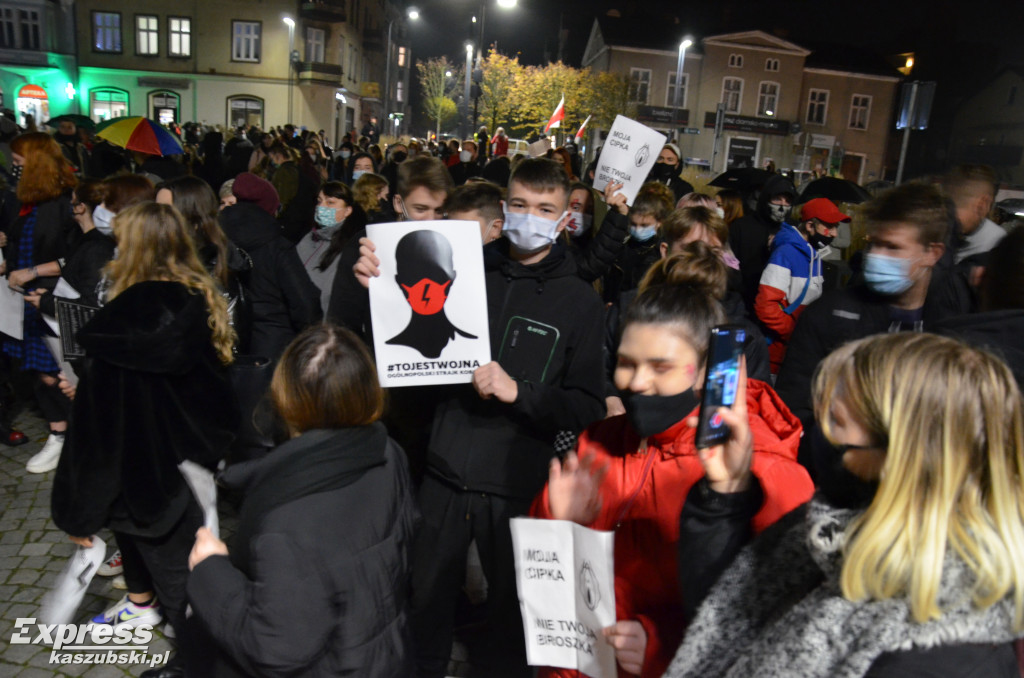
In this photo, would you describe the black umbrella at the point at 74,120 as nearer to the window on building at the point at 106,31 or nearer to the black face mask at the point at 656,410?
the black face mask at the point at 656,410

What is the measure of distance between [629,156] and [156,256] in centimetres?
358

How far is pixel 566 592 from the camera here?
6.40 ft

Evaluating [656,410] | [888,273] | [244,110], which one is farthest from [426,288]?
[244,110]

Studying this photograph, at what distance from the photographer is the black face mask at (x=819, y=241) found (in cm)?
606

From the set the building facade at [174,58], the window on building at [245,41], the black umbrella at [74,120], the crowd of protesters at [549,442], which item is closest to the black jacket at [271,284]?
the crowd of protesters at [549,442]

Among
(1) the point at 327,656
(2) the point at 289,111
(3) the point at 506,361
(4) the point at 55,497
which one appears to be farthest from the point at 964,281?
(2) the point at 289,111

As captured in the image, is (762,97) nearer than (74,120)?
No

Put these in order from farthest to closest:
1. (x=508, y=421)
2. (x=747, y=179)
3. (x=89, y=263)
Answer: (x=747, y=179), (x=89, y=263), (x=508, y=421)

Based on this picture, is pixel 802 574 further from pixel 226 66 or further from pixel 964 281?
pixel 226 66

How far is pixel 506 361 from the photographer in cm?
311

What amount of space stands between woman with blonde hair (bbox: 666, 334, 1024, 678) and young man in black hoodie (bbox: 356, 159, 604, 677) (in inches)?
57.1

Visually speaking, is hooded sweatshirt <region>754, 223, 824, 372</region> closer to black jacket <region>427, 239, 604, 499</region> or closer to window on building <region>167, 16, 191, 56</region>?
black jacket <region>427, 239, 604, 499</region>

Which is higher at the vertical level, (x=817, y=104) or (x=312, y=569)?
(x=817, y=104)

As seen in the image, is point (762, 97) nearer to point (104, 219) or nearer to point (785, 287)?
point (785, 287)
